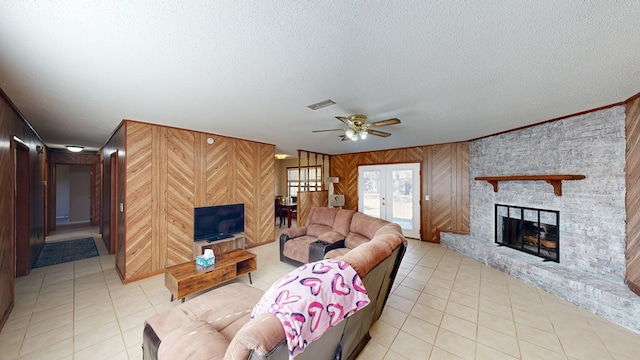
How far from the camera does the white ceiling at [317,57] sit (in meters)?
1.27

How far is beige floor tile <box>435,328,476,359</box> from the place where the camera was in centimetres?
202

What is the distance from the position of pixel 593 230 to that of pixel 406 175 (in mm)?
3474

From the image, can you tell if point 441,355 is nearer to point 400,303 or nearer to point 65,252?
point 400,303

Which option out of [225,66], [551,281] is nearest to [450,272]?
[551,281]

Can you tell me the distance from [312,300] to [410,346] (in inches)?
64.7

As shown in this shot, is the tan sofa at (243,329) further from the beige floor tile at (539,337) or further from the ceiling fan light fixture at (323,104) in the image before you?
the ceiling fan light fixture at (323,104)

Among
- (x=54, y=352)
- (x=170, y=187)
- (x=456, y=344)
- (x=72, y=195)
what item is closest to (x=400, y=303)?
(x=456, y=344)

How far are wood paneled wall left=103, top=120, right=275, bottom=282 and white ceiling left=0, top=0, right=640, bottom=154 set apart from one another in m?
0.78

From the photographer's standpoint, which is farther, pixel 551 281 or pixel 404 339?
pixel 551 281

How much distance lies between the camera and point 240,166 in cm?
490

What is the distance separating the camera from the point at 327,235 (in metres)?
3.94

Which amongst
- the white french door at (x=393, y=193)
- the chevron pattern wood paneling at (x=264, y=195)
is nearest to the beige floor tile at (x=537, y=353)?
the white french door at (x=393, y=193)

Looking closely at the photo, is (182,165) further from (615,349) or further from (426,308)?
(615,349)

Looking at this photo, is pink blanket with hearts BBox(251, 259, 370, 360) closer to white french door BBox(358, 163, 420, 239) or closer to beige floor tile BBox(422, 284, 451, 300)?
beige floor tile BBox(422, 284, 451, 300)
